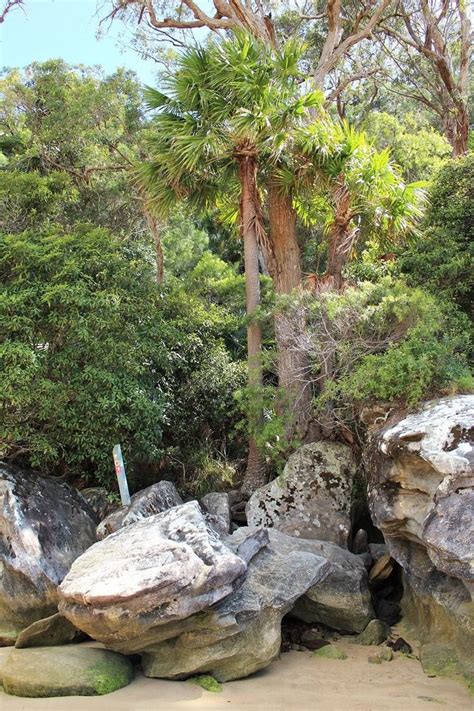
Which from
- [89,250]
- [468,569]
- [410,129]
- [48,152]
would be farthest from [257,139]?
[410,129]

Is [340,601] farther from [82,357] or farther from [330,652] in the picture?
[82,357]

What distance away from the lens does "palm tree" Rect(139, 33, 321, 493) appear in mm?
9977

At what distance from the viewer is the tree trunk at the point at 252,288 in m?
10.3

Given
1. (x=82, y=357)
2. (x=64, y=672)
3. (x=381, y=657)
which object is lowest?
(x=381, y=657)

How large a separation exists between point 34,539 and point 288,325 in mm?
4520

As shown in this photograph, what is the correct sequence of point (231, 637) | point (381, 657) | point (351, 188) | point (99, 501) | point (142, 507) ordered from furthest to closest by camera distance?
point (351, 188) < point (99, 501) < point (142, 507) < point (381, 657) < point (231, 637)

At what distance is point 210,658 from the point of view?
6.16 meters

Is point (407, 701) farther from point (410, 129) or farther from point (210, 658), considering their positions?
point (410, 129)

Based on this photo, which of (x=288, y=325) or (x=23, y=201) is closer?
(x=288, y=325)

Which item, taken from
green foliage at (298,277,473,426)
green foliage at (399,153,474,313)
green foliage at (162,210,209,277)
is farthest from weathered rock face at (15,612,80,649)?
green foliage at (162,210,209,277)

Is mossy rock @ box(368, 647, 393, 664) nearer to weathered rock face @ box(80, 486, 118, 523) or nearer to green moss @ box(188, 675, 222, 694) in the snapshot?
green moss @ box(188, 675, 222, 694)

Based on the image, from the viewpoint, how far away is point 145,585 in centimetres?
559

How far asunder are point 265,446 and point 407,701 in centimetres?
472

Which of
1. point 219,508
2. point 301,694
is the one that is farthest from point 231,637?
point 219,508
